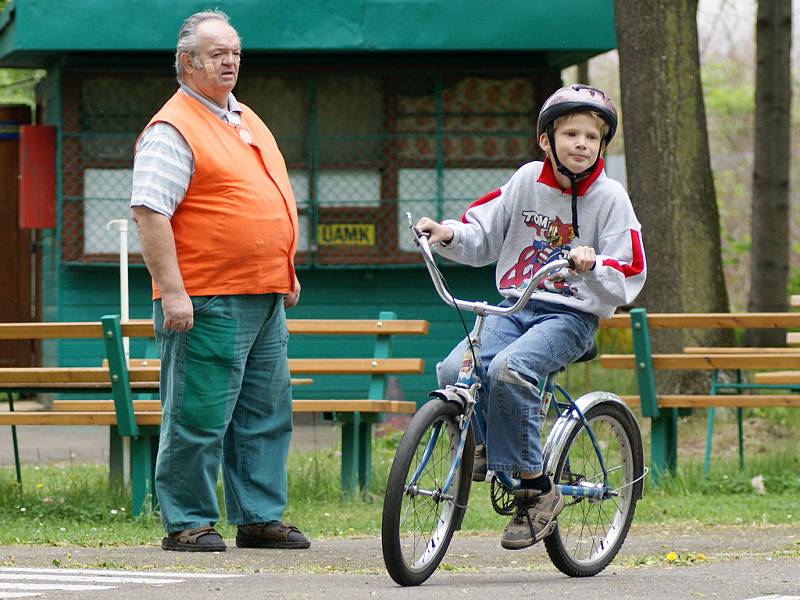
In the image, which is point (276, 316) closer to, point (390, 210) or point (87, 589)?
point (87, 589)

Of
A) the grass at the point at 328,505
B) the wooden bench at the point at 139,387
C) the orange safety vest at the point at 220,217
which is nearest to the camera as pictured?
the orange safety vest at the point at 220,217

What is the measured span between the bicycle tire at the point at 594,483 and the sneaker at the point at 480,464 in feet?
0.82

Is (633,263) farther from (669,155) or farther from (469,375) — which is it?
(669,155)

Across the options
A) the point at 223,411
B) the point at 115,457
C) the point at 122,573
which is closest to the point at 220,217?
the point at 223,411

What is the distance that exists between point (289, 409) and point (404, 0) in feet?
21.2

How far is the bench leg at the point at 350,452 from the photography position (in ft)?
27.6

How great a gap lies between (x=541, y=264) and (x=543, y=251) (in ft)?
0.15

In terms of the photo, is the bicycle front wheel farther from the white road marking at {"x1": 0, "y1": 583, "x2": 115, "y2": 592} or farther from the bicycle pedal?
the white road marking at {"x1": 0, "y1": 583, "x2": 115, "y2": 592}

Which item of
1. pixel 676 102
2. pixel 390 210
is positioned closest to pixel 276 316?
pixel 676 102

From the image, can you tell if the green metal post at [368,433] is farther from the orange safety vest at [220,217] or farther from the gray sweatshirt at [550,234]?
the gray sweatshirt at [550,234]

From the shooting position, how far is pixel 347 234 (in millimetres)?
13633

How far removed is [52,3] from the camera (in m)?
12.3

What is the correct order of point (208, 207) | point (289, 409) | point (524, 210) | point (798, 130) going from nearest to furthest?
point (524, 210)
point (208, 207)
point (289, 409)
point (798, 130)

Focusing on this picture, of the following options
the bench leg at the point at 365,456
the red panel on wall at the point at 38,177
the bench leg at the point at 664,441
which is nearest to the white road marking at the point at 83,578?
the bench leg at the point at 365,456
